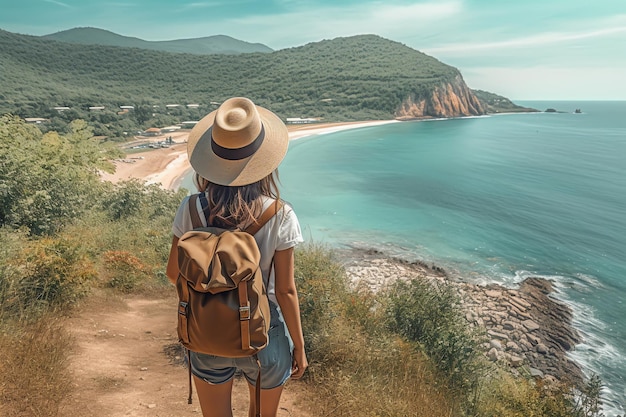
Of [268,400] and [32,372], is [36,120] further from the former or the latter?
[268,400]

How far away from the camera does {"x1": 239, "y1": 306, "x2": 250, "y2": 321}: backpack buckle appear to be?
1.53 meters

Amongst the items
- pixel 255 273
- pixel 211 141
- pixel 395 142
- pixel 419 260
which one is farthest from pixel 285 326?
pixel 395 142

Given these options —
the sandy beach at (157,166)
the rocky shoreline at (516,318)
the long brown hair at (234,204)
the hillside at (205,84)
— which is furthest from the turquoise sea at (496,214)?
the hillside at (205,84)

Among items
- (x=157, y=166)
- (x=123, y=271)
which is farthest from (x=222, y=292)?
(x=157, y=166)

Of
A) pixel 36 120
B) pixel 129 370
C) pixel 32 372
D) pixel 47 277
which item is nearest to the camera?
pixel 32 372

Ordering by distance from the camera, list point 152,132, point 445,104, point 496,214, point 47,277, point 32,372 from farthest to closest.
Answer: point 445,104 < point 152,132 < point 496,214 < point 47,277 < point 32,372

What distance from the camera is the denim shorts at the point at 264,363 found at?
1712mm

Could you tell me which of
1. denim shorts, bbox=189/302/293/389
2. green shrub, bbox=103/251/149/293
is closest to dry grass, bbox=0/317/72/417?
denim shorts, bbox=189/302/293/389

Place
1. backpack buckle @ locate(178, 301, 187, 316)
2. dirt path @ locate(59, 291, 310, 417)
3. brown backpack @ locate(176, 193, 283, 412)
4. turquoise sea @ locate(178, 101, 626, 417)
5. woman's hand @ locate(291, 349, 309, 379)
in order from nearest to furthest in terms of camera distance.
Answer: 1. brown backpack @ locate(176, 193, 283, 412)
2. backpack buckle @ locate(178, 301, 187, 316)
3. woman's hand @ locate(291, 349, 309, 379)
4. dirt path @ locate(59, 291, 310, 417)
5. turquoise sea @ locate(178, 101, 626, 417)

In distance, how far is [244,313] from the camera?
1.53m

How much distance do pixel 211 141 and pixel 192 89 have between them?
3752 inches

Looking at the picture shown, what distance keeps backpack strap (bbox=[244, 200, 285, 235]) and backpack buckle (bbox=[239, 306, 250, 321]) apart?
0.28 meters

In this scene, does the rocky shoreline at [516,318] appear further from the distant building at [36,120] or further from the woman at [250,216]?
the distant building at [36,120]

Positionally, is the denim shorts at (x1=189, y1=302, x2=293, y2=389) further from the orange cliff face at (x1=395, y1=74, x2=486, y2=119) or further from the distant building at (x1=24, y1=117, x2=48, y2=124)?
the orange cliff face at (x1=395, y1=74, x2=486, y2=119)
